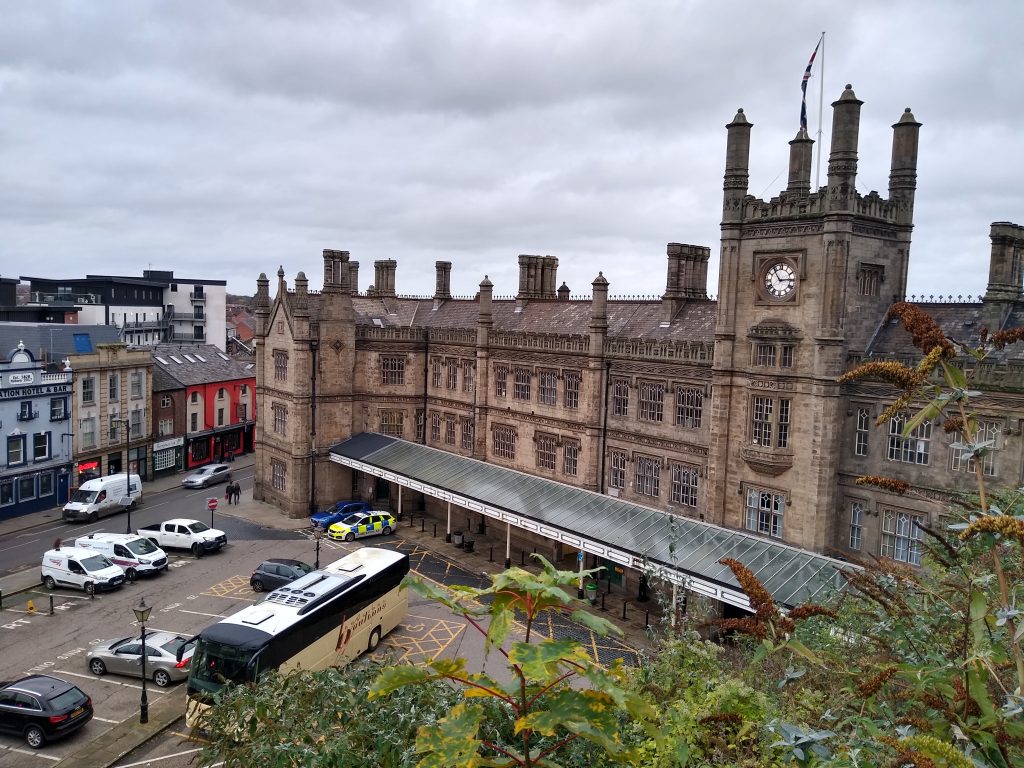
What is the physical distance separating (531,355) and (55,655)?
1052 inches

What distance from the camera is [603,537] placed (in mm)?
33000

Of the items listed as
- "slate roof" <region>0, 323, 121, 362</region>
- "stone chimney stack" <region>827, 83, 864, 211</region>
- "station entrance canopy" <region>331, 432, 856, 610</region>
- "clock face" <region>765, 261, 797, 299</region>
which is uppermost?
"stone chimney stack" <region>827, 83, 864, 211</region>

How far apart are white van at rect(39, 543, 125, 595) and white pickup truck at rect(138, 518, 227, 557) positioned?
5.11 metres

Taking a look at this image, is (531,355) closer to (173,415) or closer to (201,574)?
(201,574)

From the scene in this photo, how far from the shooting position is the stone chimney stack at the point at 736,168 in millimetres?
31531

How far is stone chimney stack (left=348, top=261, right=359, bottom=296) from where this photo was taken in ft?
164

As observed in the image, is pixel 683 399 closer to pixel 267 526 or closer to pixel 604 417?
pixel 604 417

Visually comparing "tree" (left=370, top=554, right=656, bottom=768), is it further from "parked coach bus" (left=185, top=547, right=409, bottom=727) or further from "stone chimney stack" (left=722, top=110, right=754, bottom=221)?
"stone chimney stack" (left=722, top=110, right=754, bottom=221)

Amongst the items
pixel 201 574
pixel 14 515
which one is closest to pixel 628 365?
pixel 201 574

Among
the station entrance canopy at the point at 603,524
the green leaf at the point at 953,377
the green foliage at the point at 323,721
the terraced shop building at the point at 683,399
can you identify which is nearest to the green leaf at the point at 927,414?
the green leaf at the point at 953,377

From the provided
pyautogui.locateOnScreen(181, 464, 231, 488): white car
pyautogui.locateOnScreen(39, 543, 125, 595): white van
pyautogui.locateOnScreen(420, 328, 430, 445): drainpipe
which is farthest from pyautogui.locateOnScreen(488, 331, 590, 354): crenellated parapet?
pyautogui.locateOnScreen(181, 464, 231, 488): white car

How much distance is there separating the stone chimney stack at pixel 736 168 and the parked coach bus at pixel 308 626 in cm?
2085

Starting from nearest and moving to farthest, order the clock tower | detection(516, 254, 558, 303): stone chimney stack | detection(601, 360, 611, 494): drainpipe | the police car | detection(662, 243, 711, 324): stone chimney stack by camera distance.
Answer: the clock tower → detection(662, 243, 711, 324): stone chimney stack → detection(601, 360, 611, 494): drainpipe → the police car → detection(516, 254, 558, 303): stone chimney stack

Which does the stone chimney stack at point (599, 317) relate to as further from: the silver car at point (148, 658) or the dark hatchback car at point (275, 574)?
the silver car at point (148, 658)
